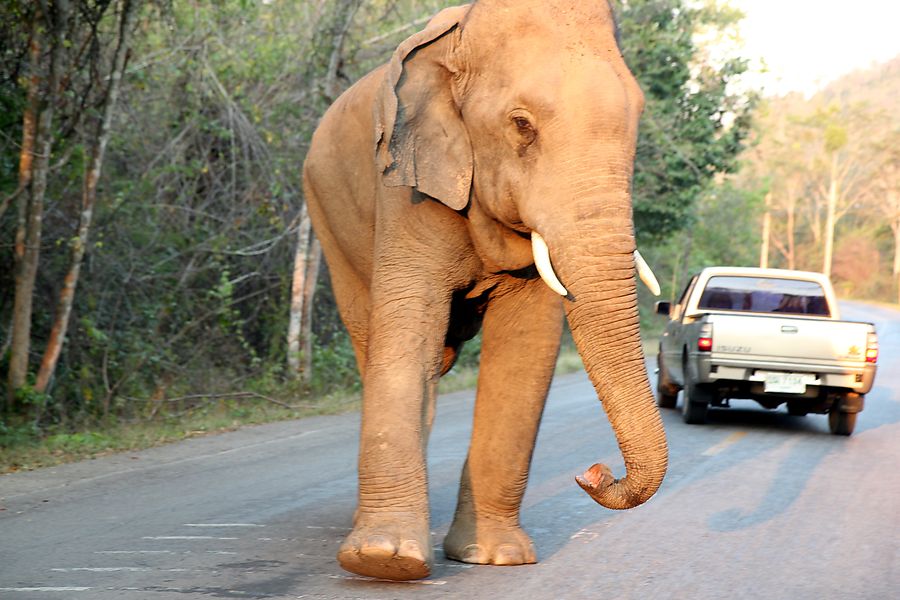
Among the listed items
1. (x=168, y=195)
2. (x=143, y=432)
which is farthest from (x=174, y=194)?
(x=143, y=432)

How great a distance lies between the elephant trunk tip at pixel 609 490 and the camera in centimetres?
518

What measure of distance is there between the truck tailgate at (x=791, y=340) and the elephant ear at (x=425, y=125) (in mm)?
8229

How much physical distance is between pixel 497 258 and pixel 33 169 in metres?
6.22

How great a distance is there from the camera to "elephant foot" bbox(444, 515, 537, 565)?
6.15m

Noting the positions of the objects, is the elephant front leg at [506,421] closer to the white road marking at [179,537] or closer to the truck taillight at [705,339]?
the white road marking at [179,537]

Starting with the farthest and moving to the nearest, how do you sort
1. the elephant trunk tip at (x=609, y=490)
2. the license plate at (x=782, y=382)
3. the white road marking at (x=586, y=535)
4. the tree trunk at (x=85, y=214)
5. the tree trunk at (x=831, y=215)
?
the tree trunk at (x=831, y=215) → the license plate at (x=782, y=382) → the tree trunk at (x=85, y=214) → the white road marking at (x=586, y=535) → the elephant trunk tip at (x=609, y=490)

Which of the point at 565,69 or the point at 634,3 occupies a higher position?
the point at 634,3

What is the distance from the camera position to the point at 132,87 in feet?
46.5

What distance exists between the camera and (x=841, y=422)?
13.5 metres

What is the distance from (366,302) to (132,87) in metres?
7.77

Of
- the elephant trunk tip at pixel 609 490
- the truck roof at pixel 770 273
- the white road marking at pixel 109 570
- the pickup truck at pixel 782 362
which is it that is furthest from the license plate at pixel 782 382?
the white road marking at pixel 109 570

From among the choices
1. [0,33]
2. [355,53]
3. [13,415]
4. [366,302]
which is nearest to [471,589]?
[366,302]

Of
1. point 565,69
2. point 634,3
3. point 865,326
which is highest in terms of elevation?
point 634,3

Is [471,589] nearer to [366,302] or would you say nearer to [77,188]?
[366,302]
